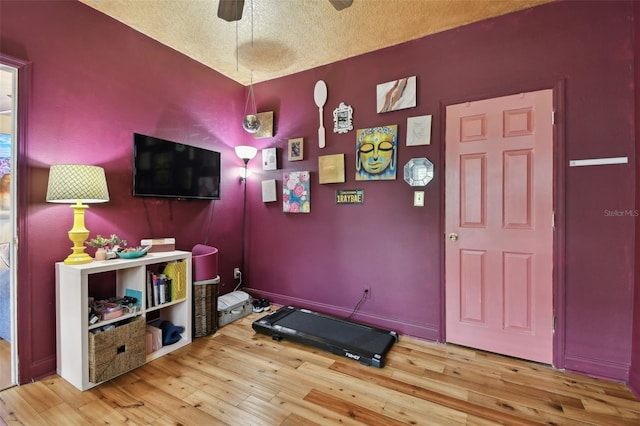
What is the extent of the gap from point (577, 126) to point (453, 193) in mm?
901

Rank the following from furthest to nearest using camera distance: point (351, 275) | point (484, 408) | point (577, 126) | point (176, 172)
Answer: point (351, 275)
point (176, 172)
point (577, 126)
point (484, 408)

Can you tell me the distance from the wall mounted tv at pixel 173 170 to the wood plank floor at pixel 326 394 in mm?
1362

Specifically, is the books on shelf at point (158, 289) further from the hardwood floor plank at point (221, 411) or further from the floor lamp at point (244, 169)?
the floor lamp at point (244, 169)

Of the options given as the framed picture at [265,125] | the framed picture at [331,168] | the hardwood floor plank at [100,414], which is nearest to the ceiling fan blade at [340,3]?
the framed picture at [331,168]

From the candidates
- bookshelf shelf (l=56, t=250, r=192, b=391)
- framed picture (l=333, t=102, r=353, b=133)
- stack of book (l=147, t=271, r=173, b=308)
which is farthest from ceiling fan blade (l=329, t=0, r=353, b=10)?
stack of book (l=147, t=271, r=173, b=308)

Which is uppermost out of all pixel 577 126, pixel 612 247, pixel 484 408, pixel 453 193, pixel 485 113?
pixel 485 113

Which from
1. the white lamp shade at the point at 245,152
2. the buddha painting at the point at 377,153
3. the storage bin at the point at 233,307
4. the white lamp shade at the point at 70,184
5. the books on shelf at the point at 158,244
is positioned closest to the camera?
the white lamp shade at the point at 70,184

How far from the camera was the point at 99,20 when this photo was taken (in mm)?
2184

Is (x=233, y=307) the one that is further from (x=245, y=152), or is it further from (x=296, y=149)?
(x=296, y=149)

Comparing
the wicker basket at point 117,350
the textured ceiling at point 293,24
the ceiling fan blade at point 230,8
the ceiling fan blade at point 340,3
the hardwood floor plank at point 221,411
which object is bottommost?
the hardwood floor plank at point 221,411

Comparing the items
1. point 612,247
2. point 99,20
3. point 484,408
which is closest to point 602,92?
point 612,247

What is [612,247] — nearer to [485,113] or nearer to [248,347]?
[485,113]

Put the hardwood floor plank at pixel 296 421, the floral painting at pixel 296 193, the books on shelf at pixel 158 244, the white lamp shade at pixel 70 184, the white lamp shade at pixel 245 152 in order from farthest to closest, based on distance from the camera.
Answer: the white lamp shade at pixel 245 152 → the floral painting at pixel 296 193 → the books on shelf at pixel 158 244 → the white lamp shade at pixel 70 184 → the hardwood floor plank at pixel 296 421

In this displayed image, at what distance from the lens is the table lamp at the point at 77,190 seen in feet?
5.78
